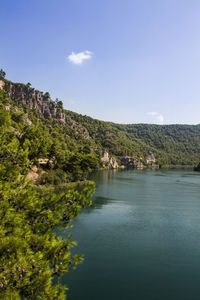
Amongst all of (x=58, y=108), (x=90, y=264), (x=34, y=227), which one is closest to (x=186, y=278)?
(x=90, y=264)

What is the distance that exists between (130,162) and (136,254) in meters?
135

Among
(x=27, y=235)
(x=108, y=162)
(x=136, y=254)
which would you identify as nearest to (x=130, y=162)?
(x=108, y=162)

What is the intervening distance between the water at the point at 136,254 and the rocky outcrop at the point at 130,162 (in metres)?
116

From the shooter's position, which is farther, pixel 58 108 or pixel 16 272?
pixel 58 108

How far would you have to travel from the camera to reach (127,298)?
14391 millimetres

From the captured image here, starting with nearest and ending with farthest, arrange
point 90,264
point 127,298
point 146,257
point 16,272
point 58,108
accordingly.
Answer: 1. point 16,272
2. point 127,298
3. point 90,264
4. point 146,257
5. point 58,108

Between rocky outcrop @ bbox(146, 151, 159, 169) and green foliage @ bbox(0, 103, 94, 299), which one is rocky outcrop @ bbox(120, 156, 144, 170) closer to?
rocky outcrop @ bbox(146, 151, 159, 169)

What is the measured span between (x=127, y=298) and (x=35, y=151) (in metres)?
12.4

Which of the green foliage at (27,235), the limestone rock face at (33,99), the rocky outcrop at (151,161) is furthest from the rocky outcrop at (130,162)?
the green foliage at (27,235)

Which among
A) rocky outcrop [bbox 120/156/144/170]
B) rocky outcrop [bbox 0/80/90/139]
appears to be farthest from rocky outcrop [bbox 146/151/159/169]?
rocky outcrop [bbox 0/80/90/139]

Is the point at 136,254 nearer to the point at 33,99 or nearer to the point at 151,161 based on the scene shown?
the point at 33,99

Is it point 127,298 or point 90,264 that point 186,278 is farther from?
point 90,264

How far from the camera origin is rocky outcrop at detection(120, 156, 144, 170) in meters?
153

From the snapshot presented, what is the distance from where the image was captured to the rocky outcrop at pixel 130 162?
153m
